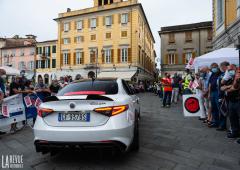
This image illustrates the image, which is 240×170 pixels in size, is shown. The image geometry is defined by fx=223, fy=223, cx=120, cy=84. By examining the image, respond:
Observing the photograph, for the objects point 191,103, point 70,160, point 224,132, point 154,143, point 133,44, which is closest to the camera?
point 70,160

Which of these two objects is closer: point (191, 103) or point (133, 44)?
point (191, 103)

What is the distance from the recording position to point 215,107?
6344 mm

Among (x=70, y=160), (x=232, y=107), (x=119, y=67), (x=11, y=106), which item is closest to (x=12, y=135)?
(x=11, y=106)

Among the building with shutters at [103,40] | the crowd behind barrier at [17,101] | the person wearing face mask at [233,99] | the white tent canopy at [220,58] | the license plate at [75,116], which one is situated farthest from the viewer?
the building with shutters at [103,40]

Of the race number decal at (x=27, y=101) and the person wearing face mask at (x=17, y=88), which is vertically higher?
the person wearing face mask at (x=17, y=88)

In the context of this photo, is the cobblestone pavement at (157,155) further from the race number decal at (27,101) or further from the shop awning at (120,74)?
the shop awning at (120,74)

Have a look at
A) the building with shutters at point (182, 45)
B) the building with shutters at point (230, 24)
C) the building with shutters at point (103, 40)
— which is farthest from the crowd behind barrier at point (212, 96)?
the building with shutters at point (182, 45)

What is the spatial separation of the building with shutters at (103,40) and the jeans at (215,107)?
27206mm

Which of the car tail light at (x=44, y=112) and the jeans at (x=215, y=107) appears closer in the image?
the car tail light at (x=44, y=112)

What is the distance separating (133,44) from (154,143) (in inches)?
1237

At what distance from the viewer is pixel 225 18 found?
53.6 ft

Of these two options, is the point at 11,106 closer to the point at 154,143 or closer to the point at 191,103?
the point at 154,143

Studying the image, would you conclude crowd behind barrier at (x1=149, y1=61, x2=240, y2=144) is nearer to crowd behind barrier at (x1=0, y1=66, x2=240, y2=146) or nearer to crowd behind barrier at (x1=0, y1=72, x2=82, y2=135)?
crowd behind barrier at (x1=0, y1=66, x2=240, y2=146)

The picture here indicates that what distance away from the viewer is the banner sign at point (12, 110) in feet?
19.6
